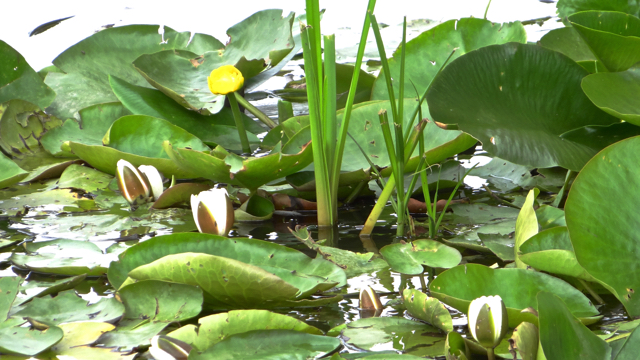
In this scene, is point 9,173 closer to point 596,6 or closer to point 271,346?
point 271,346

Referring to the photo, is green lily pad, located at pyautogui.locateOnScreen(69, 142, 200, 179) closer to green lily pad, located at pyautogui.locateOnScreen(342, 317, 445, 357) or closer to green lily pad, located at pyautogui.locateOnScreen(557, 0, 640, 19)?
green lily pad, located at pyautogui.locateOnScreen(342, 317, 445, 357)

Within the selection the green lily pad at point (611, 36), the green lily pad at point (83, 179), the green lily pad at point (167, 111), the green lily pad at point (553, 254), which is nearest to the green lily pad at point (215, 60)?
the green lily pad at point (167, 111)

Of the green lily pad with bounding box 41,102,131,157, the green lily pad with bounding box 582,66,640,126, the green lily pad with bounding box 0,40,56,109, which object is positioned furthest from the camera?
the green lily pad with bounding box 0,40,56,109

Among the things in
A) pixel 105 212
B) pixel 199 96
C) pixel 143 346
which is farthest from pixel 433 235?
pixel 199 96

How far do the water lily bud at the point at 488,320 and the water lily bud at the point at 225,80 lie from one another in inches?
30.2

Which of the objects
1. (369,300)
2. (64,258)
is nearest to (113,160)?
(64,258)

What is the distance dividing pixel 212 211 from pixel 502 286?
448 mm

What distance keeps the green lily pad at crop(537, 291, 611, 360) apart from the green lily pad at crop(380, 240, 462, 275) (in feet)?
0.93

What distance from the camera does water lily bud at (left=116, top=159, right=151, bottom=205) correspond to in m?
1.13

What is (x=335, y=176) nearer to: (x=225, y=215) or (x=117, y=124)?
(x=225, y=215)

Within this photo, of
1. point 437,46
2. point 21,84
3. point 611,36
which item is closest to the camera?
point 611,36

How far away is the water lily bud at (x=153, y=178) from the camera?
45.4 inches

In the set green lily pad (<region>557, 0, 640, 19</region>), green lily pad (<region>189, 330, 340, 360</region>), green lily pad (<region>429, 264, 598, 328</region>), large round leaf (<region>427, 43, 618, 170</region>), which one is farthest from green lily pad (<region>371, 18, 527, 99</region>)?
green lily pad (<region>189, 330, 340, 360</region>)

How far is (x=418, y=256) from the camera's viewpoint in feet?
2.98
